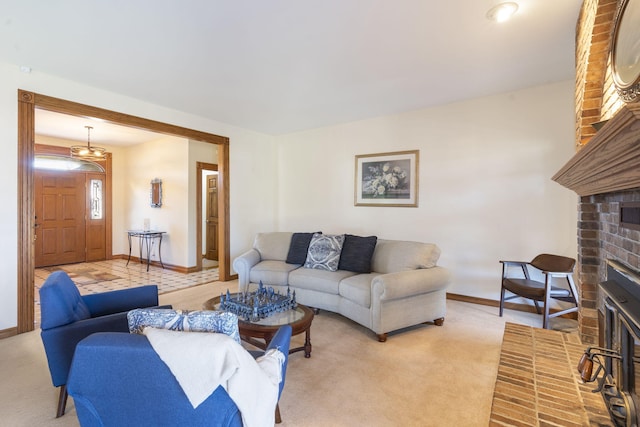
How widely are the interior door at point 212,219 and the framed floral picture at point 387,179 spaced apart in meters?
3.77

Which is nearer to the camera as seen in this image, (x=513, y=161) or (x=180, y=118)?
(x=513, y=161)

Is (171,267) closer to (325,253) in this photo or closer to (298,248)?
(298,248)

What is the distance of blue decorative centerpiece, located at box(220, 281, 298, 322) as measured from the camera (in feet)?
7.75

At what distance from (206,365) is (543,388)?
1.70m

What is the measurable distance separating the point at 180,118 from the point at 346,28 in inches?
118

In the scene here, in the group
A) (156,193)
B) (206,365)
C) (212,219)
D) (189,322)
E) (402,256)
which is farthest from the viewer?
(212,219)

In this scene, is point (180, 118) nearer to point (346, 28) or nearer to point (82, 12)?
point (82, 12)

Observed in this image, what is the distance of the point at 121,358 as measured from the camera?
1076 millimetres

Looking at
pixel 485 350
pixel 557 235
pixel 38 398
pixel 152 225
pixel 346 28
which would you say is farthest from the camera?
pixel 152 225

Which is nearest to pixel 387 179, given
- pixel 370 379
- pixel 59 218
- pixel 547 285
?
pixel 547 285

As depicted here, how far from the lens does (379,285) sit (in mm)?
2762

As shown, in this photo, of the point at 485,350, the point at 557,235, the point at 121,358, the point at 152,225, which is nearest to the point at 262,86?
the point at 121,358

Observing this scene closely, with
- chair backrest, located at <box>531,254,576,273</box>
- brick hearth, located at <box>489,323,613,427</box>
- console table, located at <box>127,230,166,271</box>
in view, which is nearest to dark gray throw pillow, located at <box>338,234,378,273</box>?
brick hearth, located at <box>489,323,613,427</box>

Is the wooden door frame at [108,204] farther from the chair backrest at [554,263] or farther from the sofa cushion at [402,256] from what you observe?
the chair backrest at [554,263]
